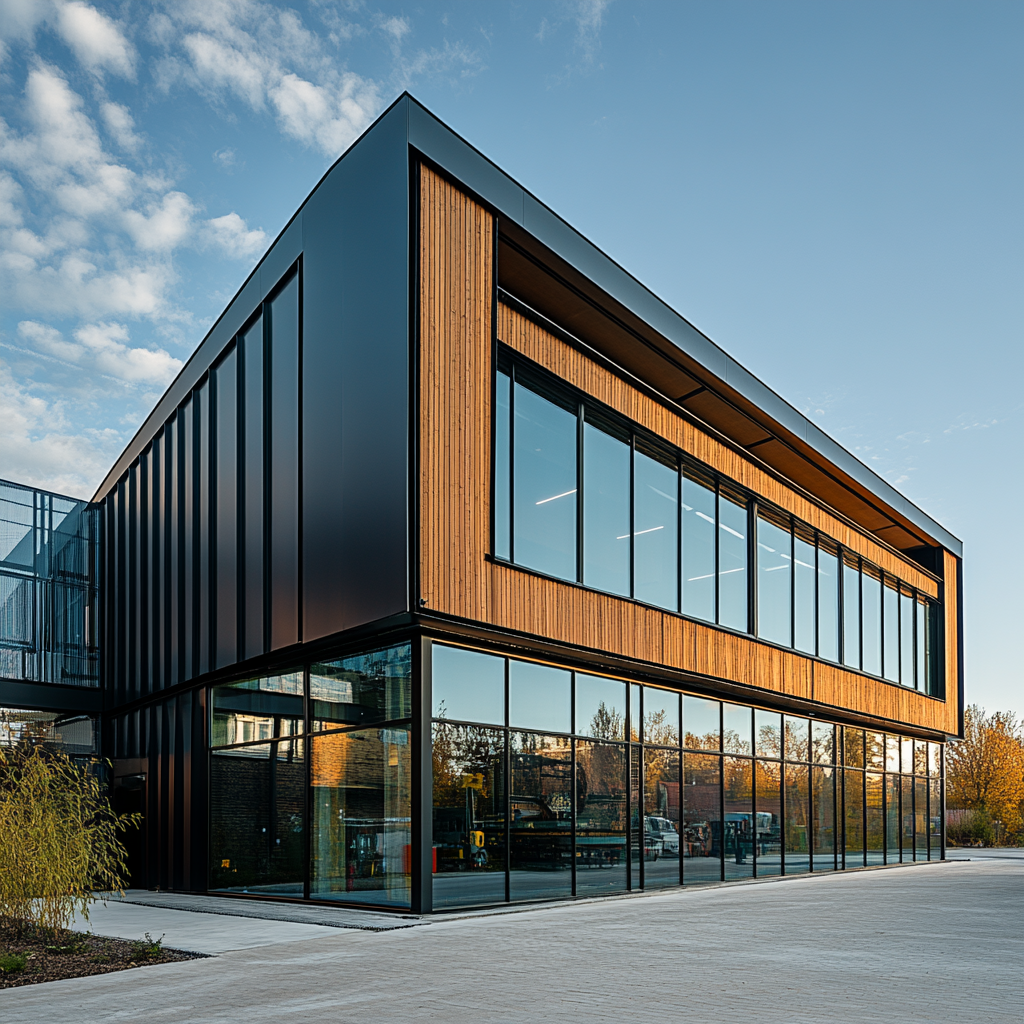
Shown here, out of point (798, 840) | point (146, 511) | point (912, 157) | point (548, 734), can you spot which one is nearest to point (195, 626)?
point (146, 511)

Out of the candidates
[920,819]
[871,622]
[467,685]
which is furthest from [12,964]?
[920,819]

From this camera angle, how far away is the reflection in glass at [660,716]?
797 inches

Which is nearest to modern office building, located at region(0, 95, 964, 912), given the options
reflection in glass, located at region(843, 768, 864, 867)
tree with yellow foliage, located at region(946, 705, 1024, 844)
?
reflection in glass, located at region(843, 768, 864, 867)

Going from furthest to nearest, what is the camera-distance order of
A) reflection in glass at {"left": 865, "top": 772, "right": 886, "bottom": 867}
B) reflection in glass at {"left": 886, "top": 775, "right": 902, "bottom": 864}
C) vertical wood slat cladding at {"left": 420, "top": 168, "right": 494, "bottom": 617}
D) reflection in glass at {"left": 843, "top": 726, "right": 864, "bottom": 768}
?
1. reflection in glass at {"left": 886, "top": 775, "right": 902, "bottom": 864}
2. reflection in glass at {"left": 865, "top": 772, "right": 886, "bottom": 867}
3. reflection in glass at {"left": 843, "top": 726, "right": 864, "bottom": 768}
4. vertical wood slat cladding at {"left": 420, "top": 168, "right": 494, "bottom": 617}

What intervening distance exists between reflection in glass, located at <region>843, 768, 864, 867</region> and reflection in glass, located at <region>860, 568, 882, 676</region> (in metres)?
3.29

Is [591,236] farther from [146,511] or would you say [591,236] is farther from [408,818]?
[146,511]

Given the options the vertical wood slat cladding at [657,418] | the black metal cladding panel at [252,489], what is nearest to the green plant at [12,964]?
the black metal cladding panel at [252,489]

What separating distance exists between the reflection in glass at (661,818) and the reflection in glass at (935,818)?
18.2 metres

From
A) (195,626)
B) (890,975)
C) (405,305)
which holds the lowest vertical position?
(890,975)

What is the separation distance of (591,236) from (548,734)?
8.82 meters

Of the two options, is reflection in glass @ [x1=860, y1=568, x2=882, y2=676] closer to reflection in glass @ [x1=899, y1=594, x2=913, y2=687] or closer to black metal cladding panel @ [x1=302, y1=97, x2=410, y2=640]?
reflection in glass @ [x1=899, y1=594, x2=913, y2=687]

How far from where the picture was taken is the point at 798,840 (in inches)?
1016

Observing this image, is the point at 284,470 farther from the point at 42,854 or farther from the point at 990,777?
the point at 990,777

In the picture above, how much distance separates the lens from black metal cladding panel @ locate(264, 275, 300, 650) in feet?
60.3
